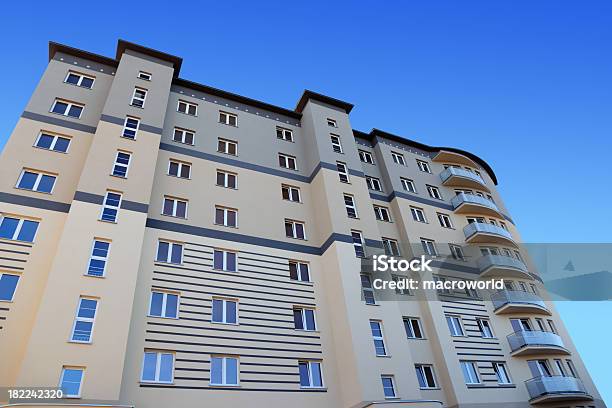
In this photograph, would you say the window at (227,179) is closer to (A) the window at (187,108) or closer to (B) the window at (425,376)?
(A) the window at (187,108)

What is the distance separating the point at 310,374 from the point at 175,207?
1012 cm

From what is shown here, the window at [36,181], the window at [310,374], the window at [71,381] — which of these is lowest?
the window at [71,381]

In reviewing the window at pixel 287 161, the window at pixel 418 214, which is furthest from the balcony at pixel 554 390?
the window at pixel 287 161

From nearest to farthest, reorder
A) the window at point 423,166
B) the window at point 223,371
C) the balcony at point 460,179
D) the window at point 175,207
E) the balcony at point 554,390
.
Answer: the window at point 223,371 → the window at point 175,207 → the balcony at point 554,390 → the balcony at point 460,179 → the window at point 423,166

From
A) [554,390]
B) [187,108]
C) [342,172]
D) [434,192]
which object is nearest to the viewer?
[554,390]

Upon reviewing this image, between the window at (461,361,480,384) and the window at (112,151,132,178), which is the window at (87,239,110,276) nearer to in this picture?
the window at (112,151,132,178)

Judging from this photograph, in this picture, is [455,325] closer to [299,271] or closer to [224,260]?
[299,271]

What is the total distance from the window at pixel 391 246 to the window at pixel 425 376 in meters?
6.75

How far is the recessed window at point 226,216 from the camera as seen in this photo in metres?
21.3

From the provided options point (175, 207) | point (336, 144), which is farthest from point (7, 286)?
point (336, 144)

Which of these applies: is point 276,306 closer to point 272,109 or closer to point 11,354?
point 11,354

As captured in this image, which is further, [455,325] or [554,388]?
[455,325]

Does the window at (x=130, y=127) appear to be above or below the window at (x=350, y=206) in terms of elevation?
above

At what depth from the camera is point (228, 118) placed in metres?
26.8
